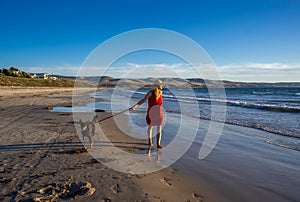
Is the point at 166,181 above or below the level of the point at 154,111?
below

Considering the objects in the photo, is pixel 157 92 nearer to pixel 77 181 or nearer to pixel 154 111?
pixel 154 111

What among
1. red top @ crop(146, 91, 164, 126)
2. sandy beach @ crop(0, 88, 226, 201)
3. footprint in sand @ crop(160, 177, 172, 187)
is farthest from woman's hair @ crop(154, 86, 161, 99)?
footprint in sand @ crop(160, 177, 172, 187)

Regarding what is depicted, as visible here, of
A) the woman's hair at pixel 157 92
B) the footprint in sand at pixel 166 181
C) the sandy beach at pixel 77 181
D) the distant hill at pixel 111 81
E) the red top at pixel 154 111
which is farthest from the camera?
the distant hill at pixel 111 81

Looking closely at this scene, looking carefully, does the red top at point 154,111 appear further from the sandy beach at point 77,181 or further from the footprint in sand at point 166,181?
the footprint in sand at point 166,181

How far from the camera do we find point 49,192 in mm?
3957

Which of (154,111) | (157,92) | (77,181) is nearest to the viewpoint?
(77,181)

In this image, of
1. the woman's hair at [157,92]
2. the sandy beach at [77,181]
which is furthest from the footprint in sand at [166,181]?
the woman's hair at [157,92]

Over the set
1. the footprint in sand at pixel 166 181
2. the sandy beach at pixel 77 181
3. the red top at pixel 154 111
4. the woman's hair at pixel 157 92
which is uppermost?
the woman's hair at pixel 157 92

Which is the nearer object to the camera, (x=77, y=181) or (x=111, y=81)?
(x=77, y=181)

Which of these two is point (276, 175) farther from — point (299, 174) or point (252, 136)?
point (252, 136)

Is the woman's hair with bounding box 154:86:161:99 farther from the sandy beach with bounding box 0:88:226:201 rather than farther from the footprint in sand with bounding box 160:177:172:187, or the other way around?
the footprint in sand with bounding box 160:177:172:187

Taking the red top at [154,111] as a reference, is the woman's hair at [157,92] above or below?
above

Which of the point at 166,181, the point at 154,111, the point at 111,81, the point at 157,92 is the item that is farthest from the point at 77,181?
the point at 111,81

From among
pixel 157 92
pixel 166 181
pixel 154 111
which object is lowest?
pixel 166 181
